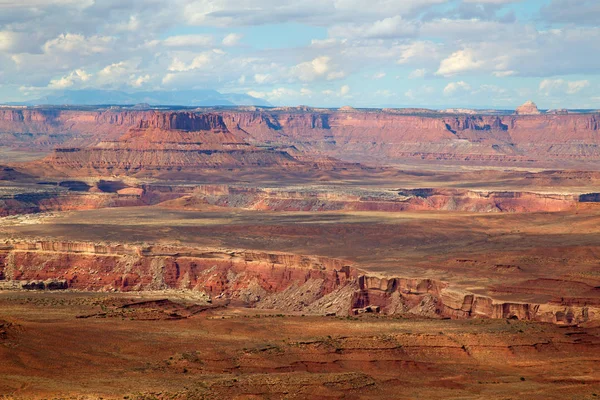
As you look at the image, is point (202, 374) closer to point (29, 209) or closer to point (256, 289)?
point (256, 289)

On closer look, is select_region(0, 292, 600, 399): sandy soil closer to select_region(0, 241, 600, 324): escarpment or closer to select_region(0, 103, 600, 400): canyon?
select_region(0, 103, 600, 400): canyon

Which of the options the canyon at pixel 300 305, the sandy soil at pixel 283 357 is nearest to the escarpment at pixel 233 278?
the canyon at pixel 300 305

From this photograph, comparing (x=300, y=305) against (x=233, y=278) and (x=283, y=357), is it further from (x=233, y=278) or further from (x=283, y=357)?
(x=283, y=357)

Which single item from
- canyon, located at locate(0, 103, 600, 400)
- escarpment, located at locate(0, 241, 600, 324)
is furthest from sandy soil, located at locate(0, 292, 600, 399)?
escarpment, located at locate(0, 241, 600, 324)

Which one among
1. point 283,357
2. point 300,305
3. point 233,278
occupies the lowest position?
point 300,305

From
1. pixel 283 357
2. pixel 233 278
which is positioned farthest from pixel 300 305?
pixel 283 357

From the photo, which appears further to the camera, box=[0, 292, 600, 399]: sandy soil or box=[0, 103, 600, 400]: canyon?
box=[0, 103, 600, 400]: canyon

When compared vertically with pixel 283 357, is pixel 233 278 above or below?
below

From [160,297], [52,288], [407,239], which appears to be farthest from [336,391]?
[407,239]

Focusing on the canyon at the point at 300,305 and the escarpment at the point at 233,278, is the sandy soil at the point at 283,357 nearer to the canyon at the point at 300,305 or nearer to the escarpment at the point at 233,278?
the canyon at the point at 300,305
